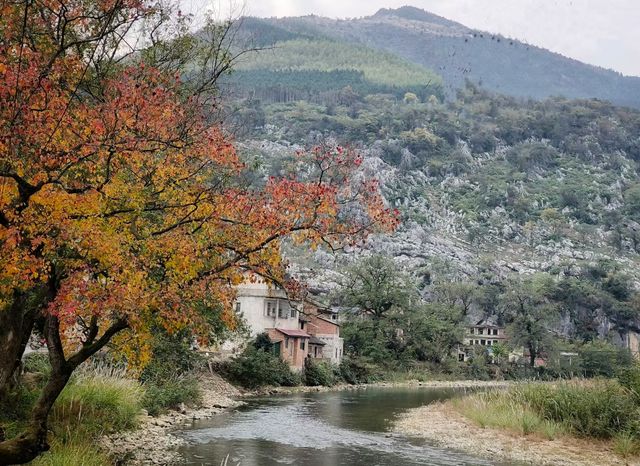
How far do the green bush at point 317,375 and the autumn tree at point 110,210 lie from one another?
4383cm

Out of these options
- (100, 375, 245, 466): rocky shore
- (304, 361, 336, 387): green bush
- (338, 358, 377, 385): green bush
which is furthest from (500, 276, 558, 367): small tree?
(100, 375, 245, 466): rocky shore

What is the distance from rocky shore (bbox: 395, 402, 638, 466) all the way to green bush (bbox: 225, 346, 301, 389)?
17581 mm

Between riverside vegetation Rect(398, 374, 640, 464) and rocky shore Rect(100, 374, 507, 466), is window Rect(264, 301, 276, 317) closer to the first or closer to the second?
rocky shore Rect(100, 374, 507, 466)

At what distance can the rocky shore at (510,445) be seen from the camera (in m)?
20.8

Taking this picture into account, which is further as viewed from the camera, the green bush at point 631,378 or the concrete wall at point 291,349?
the concrete wall at point 291,349

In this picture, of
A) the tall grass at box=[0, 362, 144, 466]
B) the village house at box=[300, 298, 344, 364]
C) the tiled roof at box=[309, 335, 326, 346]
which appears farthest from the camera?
the village house at box=[300, 298, 344, 364]

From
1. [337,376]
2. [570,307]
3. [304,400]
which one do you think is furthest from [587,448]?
[570,307]

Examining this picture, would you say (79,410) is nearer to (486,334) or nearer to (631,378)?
(631,378)

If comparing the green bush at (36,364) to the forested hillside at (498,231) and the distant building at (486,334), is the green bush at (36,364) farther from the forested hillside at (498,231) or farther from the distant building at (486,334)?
the distant building at (486,334)

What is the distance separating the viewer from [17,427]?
1545 cm

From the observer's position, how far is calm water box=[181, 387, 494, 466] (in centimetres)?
1992

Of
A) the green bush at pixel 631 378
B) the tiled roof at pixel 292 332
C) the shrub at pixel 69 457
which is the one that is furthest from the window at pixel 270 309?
the shrub at pixel 69 457

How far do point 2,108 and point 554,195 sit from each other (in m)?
197

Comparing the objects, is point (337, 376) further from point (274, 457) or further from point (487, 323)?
point (487, 323)
